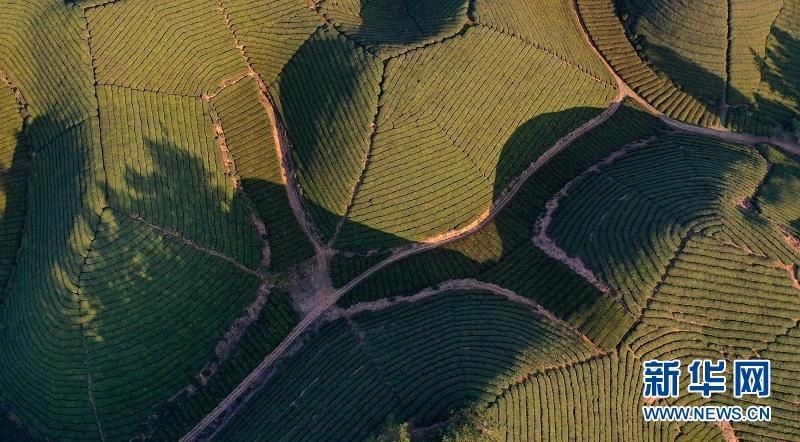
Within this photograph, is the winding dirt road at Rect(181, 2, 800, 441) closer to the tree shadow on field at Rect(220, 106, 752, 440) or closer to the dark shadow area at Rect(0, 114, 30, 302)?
the tree shadow on field at Rect(220, 106, 752, 440)

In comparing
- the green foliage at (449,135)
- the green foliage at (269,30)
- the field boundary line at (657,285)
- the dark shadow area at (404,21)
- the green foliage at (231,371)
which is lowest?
the field boundary line at (657,285)

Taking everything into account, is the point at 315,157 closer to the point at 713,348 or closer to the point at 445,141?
the point at 445,141

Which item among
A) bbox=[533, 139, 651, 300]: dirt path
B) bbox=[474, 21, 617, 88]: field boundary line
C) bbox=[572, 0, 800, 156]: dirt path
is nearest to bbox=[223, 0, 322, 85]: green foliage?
bbox=[474, 21, 617, 88]: field boundary line

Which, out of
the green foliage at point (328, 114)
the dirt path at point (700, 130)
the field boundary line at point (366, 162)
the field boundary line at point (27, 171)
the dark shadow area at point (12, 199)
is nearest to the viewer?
the field boundary line at point (27, 171)

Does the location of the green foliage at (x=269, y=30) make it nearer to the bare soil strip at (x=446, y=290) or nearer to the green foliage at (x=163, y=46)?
the green foliage at (x=163, y=46)

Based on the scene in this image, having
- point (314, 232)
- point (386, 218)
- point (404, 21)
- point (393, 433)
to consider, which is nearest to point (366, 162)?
point (386, 218)

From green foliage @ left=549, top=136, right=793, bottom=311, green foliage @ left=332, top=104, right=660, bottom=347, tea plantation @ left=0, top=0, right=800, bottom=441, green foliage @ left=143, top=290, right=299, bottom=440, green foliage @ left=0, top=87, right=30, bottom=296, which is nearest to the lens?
tea plantation @ left=0, top=0, right=800, bottom=441

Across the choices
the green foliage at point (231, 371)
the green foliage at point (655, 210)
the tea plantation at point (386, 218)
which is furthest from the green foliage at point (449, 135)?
the green foliage at point (231, 371)

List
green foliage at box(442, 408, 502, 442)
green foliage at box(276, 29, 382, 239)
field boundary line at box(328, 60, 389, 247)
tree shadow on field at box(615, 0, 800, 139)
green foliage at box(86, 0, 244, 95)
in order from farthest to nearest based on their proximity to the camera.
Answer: tree shadow on field at box(615, 0, 800, 139), green foliage at box(86, 0, 244, 95), green foliage at box(276, 29, 382, 239), field boundary line at box(328, 60, 389, 247), green foliage at box(442, 408, 502, 442)

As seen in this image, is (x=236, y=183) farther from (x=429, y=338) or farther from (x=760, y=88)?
(x=760, y=88)
